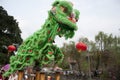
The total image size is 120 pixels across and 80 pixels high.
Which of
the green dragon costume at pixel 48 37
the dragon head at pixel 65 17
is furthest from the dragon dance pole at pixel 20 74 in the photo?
the dragon head at pixel 65 17

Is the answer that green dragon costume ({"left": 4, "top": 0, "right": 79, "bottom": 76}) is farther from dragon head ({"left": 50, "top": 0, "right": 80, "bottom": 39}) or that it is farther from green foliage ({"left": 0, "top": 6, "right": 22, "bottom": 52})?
green foliage ({"left": 0, "top": 6, "right": 22, "bottom": 52})

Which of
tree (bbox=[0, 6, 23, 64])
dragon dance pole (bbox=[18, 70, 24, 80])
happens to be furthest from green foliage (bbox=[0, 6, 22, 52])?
dragon dance pole (bbox=[18, 70, 24, 80])

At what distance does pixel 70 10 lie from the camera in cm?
759

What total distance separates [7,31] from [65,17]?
13098 millimetres

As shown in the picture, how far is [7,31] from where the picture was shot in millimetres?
19891

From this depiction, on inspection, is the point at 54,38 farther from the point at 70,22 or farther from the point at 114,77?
the point at 114,77

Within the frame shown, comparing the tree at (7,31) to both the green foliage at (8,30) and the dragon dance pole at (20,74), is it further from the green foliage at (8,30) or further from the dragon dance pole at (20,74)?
the dragon dance pole at (20,74)

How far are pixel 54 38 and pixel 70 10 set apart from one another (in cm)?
95

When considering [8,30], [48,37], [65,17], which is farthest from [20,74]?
[8,30]

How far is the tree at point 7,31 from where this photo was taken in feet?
63.3

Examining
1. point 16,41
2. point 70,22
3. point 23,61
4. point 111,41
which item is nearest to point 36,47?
point 23,61

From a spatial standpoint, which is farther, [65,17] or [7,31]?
[7,31]

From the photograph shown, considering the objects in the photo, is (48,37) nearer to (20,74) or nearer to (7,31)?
(20,74)

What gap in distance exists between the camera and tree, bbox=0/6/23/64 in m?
19.3
